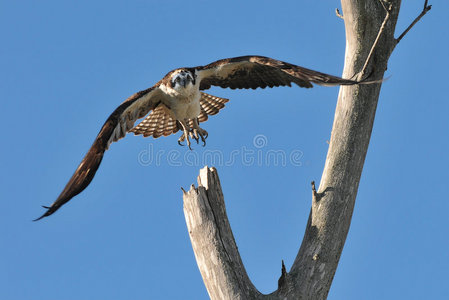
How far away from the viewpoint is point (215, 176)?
25.6 ft

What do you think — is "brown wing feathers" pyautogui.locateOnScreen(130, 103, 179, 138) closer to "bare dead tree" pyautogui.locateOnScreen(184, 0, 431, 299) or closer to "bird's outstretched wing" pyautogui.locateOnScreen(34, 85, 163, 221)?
"bird's outstretched wing" pyautogui.locateOnScreen(34, 85, 163, 221)

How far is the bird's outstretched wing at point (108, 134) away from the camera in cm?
691

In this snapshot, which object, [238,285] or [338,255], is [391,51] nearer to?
[338,255]

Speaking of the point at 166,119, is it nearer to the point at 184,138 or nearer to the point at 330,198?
the point at 184,138

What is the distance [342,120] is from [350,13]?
1355 millimetres

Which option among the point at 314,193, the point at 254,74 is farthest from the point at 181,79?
the point at 314,193

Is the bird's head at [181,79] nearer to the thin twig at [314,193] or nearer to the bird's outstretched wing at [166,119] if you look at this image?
the bird's outstretched wing at [166,119]

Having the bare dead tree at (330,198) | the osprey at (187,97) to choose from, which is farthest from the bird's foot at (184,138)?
the bare dead tree at (330,198)

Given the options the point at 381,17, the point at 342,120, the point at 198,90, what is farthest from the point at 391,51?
the point at 198,90

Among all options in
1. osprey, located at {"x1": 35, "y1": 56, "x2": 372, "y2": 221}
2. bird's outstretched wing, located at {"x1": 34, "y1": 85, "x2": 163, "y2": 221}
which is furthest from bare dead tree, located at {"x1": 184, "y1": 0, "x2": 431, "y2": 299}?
bird's outstretched wing, located at {"x1": 34, "y1": 85, "x2": 163, "y2": 221}

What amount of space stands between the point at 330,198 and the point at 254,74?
2.45 meters

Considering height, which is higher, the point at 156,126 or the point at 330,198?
the point at 156,126

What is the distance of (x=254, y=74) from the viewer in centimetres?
949

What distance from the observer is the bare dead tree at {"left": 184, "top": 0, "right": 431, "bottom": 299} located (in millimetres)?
7535
